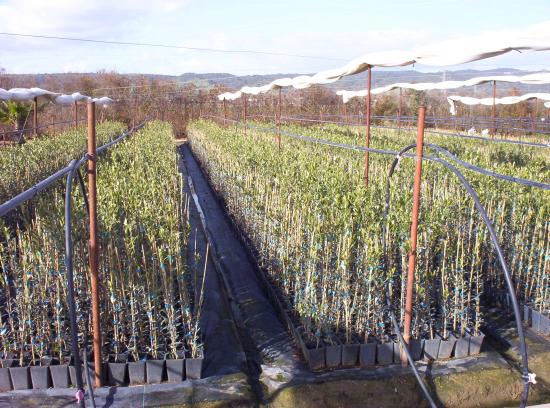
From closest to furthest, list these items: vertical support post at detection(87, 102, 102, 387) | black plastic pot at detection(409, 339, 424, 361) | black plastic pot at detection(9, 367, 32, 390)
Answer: vertical support post at detection(87, 102, 102, 387), black plastic pot at detection(9, 367, 32, 390), black plastic pot at detection(409, 339, 424, 361)

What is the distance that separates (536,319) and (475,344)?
811mm

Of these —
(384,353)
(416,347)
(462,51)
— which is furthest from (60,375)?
(462,51)

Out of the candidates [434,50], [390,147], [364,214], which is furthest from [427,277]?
[390,147]

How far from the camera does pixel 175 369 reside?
345 cm

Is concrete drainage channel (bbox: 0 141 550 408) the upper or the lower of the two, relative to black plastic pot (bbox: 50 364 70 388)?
Answer: lower

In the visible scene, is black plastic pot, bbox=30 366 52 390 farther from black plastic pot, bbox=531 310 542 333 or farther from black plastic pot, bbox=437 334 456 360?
black plastic pot, bbox=531 310 542 333

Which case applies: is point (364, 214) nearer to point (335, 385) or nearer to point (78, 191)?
point (335, 385)

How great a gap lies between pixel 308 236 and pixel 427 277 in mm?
938

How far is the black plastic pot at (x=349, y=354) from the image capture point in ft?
12.0

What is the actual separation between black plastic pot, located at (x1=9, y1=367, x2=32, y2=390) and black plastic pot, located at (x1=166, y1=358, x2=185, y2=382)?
0.85 metres

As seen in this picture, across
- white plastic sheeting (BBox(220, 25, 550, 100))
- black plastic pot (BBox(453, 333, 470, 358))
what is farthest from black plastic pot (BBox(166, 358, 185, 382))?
white plastic sheeting (BBox(220, 25, 550, 100))

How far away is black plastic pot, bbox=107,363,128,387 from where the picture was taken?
3398 mm

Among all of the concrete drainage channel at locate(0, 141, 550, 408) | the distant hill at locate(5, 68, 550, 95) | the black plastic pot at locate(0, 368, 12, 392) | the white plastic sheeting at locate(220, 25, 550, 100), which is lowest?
the concrete drainage channel at locate(0, 141, 550, 408)

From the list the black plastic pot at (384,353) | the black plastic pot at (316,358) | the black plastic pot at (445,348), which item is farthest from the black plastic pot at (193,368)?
the black plastic pot at (445,348)
